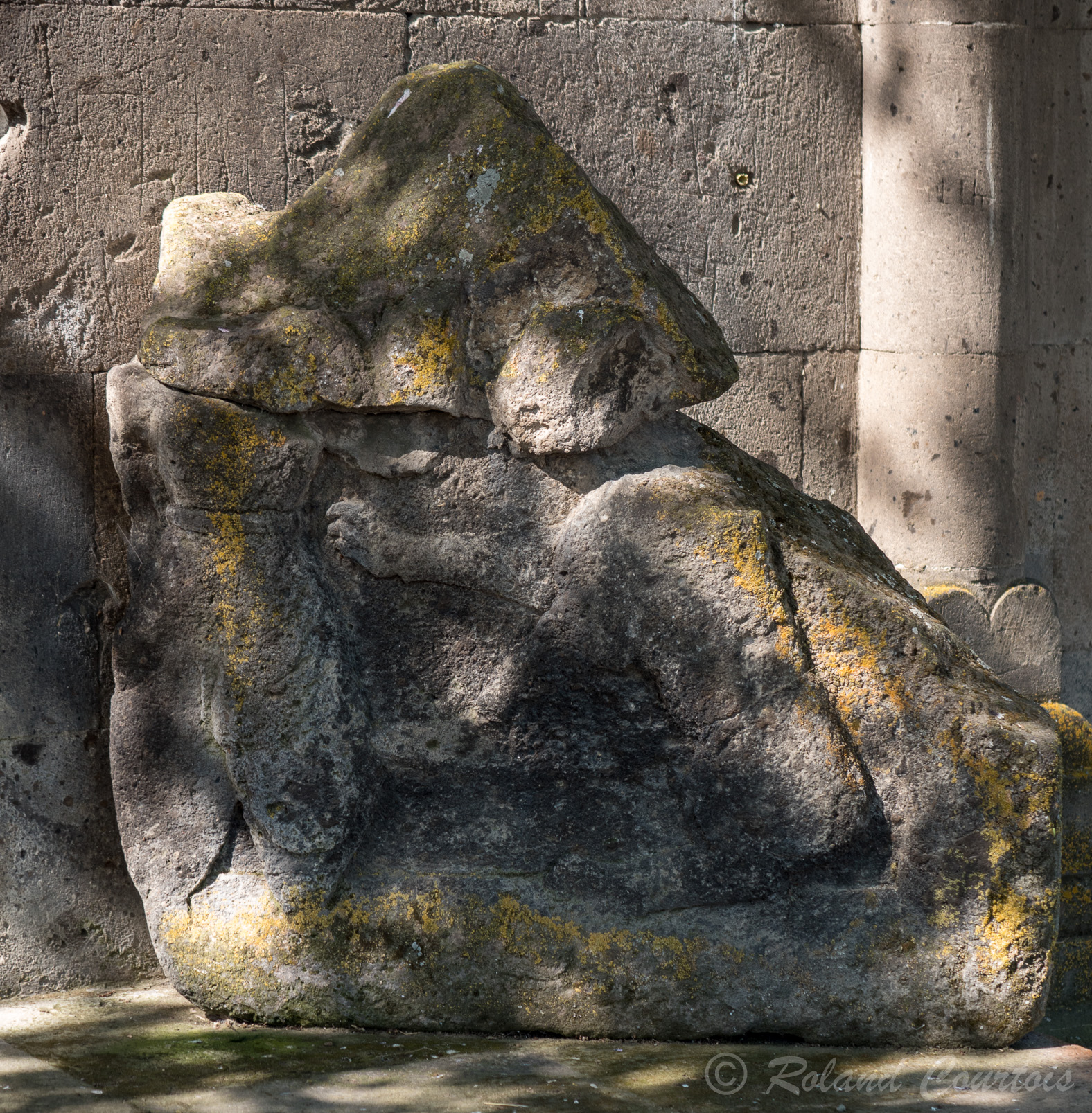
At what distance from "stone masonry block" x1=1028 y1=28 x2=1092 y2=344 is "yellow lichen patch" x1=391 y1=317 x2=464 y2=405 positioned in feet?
7.37

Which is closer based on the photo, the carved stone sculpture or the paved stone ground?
the paved stone ground

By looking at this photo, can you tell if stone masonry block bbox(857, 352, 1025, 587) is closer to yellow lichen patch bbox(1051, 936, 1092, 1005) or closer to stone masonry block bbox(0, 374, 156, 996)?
yellow lichen patch bbox(1051, 936, 1092, 1005)

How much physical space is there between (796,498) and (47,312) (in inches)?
69.9

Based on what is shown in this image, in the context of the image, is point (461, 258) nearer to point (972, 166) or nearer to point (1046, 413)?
point (972, 166)

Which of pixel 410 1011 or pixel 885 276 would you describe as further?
pixel 885 276

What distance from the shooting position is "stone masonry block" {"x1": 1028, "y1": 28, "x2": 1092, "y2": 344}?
4301mm

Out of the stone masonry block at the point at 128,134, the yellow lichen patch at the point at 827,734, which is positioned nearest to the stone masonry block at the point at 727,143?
the stone masonry block at the point at 128,134

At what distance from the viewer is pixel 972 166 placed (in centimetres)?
405

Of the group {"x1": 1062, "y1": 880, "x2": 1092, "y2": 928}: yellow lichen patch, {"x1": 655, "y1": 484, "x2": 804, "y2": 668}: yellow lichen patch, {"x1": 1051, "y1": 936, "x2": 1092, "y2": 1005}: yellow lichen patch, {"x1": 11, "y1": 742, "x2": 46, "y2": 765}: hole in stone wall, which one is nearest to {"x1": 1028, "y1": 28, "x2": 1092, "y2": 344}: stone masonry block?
{"x1": 1062, "y1": 880, "x2": 1092, "y2": 928}: yellow lichen patch

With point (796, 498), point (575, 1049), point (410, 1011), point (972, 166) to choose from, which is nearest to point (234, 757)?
point (410, 1011)

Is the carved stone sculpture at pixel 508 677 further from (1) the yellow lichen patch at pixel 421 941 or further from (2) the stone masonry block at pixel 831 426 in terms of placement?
(2) the stone masonry block at pixel 831 426

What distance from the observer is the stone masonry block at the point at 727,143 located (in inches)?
148

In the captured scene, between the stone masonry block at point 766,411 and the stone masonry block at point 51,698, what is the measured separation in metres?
1.77

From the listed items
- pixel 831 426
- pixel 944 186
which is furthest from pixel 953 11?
pixel 831 426
